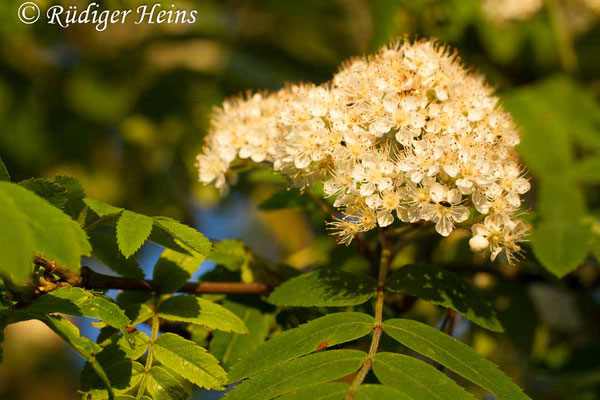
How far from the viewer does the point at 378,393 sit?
1.14m

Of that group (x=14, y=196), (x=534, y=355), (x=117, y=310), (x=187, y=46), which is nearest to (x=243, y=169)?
(x=117, y=310)

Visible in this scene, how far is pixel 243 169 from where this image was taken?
76.2 inches

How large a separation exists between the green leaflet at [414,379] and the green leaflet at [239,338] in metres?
0.47

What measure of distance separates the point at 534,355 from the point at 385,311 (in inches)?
47.2

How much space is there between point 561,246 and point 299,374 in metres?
0.93

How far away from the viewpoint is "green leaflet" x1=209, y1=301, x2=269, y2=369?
162 cm

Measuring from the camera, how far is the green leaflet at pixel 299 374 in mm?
1205

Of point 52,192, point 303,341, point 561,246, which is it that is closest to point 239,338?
point 303,341

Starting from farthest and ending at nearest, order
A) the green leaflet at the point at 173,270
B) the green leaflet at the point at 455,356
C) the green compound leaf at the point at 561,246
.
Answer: the green compound leaf at the point at 561,246
the green leaflet at the point at 173,270
the green leaflet at the point at 455,356

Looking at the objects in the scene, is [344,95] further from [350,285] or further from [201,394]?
[201,394]

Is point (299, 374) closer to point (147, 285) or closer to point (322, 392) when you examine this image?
point (322, 392)

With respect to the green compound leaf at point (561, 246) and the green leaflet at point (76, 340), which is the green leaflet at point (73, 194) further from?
the green compound leaf at point (561, 246)

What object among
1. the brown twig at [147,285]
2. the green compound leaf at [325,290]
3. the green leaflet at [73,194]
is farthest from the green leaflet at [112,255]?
the green compound leaf at [325,290]

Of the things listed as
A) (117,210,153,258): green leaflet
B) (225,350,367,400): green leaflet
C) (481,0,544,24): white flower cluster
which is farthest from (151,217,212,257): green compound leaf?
(481,0,544,24): white flower cluster
